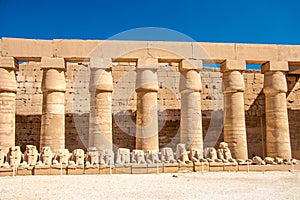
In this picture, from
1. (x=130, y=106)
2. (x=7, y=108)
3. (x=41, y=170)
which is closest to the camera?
(x=41, y=170)

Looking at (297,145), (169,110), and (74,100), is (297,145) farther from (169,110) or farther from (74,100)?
(74,100)

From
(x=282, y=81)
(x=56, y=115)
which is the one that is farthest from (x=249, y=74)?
(x=56, y=115)

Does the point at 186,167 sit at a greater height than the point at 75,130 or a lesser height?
lesser

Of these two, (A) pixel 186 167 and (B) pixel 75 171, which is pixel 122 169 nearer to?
(B) pixel 75 171

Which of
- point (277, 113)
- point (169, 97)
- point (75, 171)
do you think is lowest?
point (75, 171)

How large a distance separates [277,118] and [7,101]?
37.9ft

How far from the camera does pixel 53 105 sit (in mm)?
15531

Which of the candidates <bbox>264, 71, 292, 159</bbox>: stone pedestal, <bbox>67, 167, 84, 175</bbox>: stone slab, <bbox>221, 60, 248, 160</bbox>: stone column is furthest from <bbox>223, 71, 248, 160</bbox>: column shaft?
<bbox>67, 167, 84, 175</bbox>: stone slab

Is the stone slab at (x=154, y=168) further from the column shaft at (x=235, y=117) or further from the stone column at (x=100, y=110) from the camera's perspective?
the column shaft at (x=235, y=117)

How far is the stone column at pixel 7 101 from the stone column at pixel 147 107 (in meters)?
5.14

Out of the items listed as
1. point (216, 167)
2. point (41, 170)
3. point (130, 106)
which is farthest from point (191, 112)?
point (41, 170)

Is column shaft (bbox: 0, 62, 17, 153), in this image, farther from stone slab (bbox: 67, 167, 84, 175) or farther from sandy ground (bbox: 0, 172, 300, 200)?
sandy ground (bbox: 0, 172, 300, 200)

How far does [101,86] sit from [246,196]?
8.93 meters

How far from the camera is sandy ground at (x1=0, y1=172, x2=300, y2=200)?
824cm
